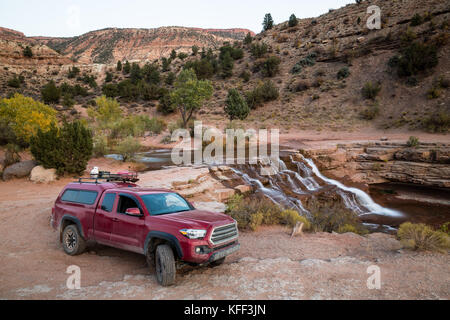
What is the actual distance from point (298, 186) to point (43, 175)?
1408cm

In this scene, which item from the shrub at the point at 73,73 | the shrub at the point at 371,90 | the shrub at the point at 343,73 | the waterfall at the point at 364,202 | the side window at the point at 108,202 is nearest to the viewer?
the side window at the point at 108,202

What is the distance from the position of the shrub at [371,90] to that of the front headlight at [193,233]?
128 feet

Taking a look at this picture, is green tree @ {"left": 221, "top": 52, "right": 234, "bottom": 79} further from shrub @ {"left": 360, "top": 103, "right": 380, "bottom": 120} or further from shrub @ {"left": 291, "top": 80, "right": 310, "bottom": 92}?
shrub @ {"left": 360, "top": 103, "right": 380, "bottom": 120}

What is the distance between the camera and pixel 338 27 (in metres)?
52.5

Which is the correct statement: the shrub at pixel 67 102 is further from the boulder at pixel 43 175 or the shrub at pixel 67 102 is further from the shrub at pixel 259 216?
the shrub at pixel 259 216

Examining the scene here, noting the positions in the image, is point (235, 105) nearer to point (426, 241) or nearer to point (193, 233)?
point (426, 241)

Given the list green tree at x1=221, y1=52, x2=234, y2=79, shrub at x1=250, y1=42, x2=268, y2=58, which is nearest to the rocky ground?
green tree at x1=221, y1=52, x2=234, y2=79

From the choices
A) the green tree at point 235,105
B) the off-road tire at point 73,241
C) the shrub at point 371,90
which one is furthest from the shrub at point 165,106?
the off-road tire at point 73,241

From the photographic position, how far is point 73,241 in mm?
5809

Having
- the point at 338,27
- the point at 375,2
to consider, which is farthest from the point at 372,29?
the point at 375,2

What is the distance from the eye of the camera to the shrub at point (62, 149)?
13.5m

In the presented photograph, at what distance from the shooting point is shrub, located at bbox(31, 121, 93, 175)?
13477 millimetres

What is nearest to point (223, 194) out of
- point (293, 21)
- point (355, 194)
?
point (355, 194)
